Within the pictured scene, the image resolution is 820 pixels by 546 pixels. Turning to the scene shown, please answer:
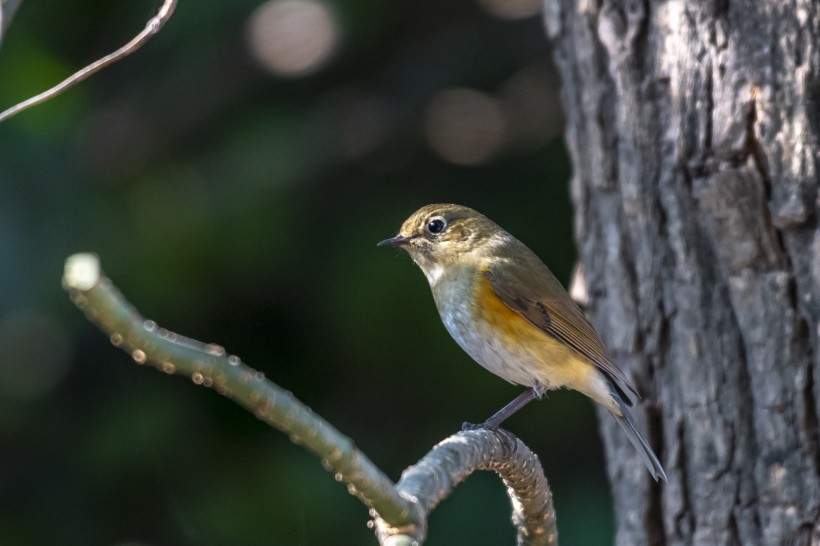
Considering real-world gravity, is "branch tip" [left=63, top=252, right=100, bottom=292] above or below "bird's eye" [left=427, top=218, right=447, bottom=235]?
above

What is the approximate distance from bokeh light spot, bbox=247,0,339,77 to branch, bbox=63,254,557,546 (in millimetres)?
3097

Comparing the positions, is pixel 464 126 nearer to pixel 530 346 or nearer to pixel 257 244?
pixel 257 244

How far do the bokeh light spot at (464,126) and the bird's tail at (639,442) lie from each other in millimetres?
2110

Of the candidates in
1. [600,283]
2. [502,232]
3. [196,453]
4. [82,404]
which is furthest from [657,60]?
[82,404]

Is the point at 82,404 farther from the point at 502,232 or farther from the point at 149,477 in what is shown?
the point at 502,232

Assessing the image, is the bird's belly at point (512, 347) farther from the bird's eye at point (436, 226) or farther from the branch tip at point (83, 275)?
the branch tip at point (83, 275)

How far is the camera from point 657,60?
11.0 feet

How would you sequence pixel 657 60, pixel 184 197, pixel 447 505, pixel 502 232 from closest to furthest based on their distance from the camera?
pixel 657 60 → pixel 502 232 → pixel 447 505 → pixel 184 197

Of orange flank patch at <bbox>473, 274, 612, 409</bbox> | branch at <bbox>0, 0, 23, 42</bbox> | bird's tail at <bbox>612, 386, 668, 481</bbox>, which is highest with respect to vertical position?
branch at <bbox>0, 0, 23, 42</bbox>

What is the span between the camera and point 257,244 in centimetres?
508

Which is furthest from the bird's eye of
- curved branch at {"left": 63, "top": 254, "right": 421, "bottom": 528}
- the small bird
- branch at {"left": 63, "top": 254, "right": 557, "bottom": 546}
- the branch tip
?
the branch tip

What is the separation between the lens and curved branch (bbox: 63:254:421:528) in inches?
43.3

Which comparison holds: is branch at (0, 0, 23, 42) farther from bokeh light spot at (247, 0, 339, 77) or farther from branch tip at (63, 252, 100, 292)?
bokeh light spot at (247, 0, 339, 77)

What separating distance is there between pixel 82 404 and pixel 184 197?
3.39ft
